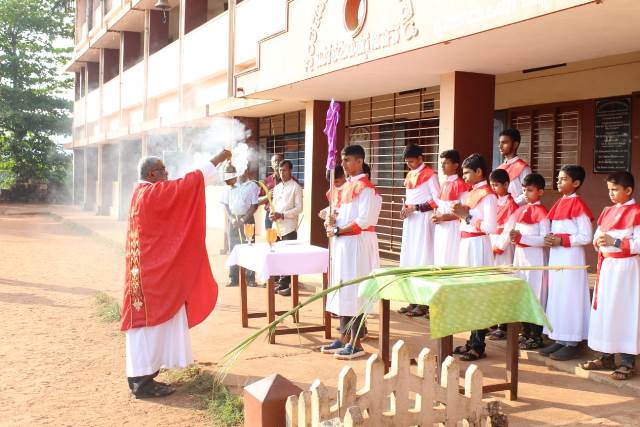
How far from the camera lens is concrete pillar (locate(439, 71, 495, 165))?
8.25 meters

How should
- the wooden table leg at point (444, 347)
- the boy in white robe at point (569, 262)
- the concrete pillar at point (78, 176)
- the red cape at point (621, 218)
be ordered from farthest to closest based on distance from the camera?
the concrete pillar at point (78, 176), the boy in white robe at point (569, 262), the red cape at point (621, 218), the wooden table leg at point (444, 347)

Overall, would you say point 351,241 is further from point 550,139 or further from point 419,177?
point 550,139

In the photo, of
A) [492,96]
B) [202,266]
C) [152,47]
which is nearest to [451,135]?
[492,96]

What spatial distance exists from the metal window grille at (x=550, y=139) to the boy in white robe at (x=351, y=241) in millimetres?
4696

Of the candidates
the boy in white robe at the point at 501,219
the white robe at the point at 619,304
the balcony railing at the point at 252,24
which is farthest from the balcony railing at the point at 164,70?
the white robe at the point at 619,304

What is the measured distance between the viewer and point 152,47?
22812 mm

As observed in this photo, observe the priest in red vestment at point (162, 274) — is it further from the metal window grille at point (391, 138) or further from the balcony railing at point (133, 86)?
the balcony railing at point (133, 86)

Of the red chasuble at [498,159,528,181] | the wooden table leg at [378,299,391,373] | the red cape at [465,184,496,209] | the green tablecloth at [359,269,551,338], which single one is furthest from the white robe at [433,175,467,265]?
the green tablecloth at [359,269,551,338]

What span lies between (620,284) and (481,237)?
4.38ft

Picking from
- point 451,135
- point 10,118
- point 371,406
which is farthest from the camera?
point 10,118

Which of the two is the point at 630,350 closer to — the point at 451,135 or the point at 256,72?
the point at 451,135

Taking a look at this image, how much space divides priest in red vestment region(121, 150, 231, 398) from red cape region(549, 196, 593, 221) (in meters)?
2.95

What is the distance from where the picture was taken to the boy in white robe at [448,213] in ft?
22.9

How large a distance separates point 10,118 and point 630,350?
118 feet
